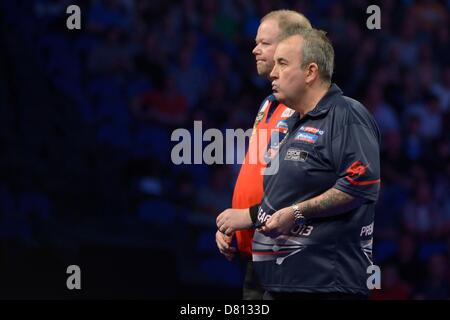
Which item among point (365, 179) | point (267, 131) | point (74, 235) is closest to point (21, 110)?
point (74, 235)

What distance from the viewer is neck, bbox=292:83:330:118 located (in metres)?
3.33

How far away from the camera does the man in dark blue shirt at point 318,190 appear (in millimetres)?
3092

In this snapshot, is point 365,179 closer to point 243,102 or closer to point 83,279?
point 83,279

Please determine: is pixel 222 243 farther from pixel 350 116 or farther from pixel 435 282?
pixel 435 282

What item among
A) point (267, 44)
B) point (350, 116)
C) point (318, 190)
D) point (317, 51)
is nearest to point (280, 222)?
point (318, 190)

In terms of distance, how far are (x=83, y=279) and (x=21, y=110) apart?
168cm

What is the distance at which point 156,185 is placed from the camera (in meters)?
6.46

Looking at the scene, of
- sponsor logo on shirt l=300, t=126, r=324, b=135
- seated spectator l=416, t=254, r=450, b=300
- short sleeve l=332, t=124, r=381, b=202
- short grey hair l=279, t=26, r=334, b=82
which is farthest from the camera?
seated spectator l=416, t=254, r=450, b=300

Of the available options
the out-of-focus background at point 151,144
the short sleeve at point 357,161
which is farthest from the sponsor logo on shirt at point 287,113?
the out-of-focus background at point 151,144

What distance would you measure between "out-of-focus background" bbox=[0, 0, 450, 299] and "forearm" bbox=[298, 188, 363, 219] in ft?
9.21

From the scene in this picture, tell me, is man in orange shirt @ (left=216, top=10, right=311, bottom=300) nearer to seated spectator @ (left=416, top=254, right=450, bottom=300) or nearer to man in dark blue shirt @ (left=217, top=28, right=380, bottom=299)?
man in dark blue shirt @ (left=217, top=28, right=380, bottom=299)

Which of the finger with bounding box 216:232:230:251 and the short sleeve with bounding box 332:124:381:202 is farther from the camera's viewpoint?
the finger with bounding box 216:232:230:251

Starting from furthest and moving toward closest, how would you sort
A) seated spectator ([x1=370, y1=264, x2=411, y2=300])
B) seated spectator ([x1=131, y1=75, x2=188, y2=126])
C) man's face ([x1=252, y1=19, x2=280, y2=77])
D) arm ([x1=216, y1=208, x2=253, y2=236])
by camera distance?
seated spectator ([x1=131, y1=75, x2=188, y2=126])
seated spectator ([x1=370, y1=264, x2=411, y2=300])
man's face ([x1=252, y1=19, x2=280, y2=77])
arm ([x1=216, y1=208, x2=253, y2=236])

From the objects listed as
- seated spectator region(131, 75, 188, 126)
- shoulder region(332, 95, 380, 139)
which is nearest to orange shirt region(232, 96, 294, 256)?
shoulder region(332, 95, 380, 139)
